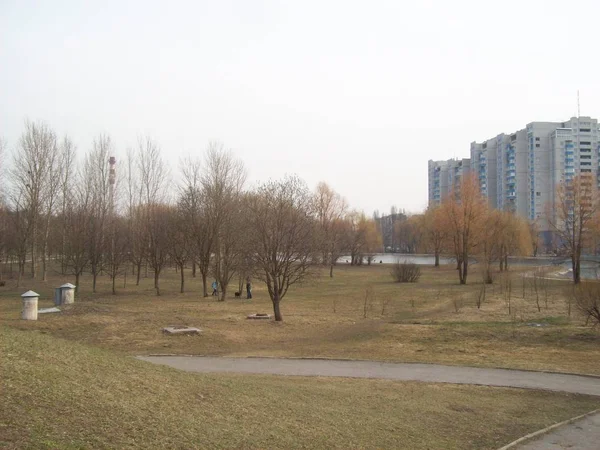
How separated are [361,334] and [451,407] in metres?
→ 8.10

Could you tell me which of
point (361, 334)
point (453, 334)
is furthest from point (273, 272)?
point (453, 334)

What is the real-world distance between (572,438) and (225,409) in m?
5.38

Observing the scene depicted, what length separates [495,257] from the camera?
158ft

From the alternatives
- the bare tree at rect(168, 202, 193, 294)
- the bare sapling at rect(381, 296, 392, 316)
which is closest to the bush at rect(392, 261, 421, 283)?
the bare sapling at rect(381, 296, 392, 316)

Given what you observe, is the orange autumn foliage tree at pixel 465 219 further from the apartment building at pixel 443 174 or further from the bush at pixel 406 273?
the apartment building at pixel 443 174

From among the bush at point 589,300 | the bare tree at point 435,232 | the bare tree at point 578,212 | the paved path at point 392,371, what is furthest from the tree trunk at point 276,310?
the bare tree at point 578,212

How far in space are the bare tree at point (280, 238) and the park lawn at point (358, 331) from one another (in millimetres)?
1864

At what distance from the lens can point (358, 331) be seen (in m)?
18.0

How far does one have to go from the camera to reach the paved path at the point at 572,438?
24.6 ft

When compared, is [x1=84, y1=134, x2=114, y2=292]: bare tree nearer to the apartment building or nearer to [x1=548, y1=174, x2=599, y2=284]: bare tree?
[x1=548, y1=174, x2=599, y2=284]: bare tree

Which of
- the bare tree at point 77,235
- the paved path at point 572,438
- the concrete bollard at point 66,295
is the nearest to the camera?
the paved path at point 572,438

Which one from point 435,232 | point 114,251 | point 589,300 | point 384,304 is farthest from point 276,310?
point 435,232

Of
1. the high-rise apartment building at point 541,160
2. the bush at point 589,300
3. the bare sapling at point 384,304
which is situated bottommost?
the bare sapling at point 384,304

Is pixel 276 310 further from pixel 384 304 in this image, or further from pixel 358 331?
pixel 384 304
